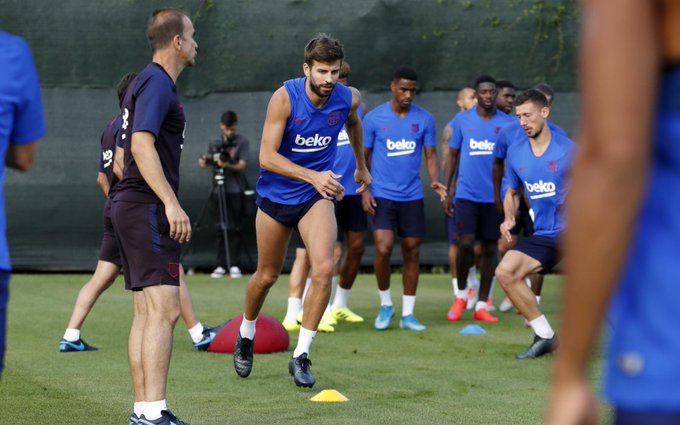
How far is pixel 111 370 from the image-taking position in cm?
766

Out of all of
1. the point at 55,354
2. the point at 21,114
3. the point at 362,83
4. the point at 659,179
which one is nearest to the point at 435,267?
the point at 362,83

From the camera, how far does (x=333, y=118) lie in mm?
7469

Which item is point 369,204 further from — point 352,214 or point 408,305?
point 408,305

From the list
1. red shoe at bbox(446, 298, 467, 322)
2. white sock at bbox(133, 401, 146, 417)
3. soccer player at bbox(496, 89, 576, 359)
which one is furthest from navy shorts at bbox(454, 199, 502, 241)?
white sock at bbox(133, 401, 146, 417)

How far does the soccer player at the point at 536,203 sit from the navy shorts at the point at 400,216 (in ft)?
5.27

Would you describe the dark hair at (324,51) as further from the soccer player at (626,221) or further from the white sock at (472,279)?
the soccer player at (626,221)

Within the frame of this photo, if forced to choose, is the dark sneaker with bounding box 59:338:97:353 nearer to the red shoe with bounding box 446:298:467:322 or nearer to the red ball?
the red ball

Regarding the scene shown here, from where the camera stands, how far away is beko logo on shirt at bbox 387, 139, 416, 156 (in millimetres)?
10688

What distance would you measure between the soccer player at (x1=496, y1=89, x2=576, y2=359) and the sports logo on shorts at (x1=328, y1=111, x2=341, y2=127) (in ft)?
5.55

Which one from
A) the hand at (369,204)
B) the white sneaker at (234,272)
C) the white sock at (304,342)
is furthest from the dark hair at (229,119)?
the white sock at (304,342)

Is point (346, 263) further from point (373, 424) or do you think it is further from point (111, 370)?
point (373, 424)

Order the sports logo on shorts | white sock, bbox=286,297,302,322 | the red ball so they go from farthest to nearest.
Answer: white sock, bbox=286,297,302,322, the red ball, the sports logo on shorts

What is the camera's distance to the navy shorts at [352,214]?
10469 mm

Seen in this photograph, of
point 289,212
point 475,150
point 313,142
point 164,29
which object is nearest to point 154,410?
point 164,29
